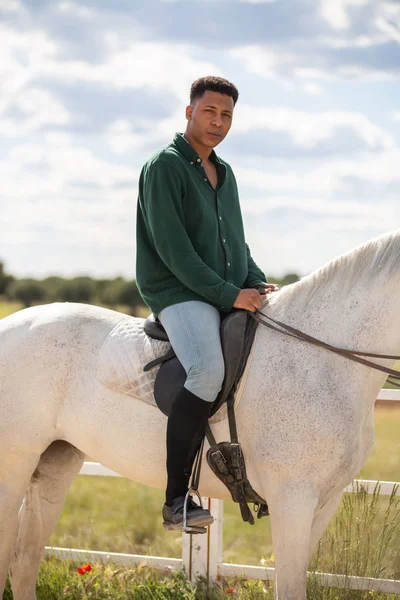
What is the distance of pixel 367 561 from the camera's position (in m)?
4.57

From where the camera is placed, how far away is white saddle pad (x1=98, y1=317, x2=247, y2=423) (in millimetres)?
3822

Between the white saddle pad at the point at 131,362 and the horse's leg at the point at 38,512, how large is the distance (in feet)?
2.73

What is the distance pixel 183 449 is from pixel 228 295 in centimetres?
81

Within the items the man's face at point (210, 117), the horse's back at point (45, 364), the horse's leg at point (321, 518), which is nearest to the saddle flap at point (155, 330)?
the horse's back at point (45, 364)

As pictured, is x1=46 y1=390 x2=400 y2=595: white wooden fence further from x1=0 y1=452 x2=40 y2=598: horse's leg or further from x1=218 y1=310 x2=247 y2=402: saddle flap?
x1=218 y1=310 x2=247 y2=402: saddle flap

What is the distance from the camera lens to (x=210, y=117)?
379 centimetres

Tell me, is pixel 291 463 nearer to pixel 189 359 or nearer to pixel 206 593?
pixel 189 359

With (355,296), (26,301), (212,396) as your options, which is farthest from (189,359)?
(26,301)

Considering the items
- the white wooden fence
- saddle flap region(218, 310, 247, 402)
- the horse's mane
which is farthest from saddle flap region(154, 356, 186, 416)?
the white wooden fence

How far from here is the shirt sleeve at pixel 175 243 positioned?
3.58 meters

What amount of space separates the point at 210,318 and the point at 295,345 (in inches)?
18.0

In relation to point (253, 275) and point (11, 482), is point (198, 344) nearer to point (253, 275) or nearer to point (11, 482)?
point (253, 275)

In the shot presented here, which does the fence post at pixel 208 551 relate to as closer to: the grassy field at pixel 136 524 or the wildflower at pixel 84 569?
the wildflower at pixel 84 569

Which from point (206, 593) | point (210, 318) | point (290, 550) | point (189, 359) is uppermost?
Answer: point (210, 318)
